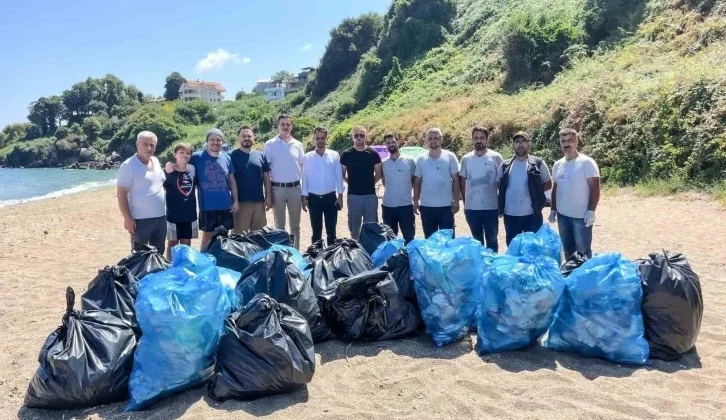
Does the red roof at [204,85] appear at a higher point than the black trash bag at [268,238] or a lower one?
higher

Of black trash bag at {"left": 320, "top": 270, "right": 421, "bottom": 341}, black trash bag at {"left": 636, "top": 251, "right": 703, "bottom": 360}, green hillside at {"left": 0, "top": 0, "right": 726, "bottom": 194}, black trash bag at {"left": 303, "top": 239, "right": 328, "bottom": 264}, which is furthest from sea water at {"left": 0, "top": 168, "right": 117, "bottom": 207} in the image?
black trash bag at {"left": 636, "top": 251, "right": 703, "bottom": 360}

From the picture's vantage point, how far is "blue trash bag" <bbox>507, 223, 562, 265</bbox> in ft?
12.8

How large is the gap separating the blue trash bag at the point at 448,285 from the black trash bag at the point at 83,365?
6.50 ft

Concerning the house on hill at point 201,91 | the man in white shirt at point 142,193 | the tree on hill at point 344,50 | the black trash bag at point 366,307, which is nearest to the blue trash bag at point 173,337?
the black trash bag at point 366,307

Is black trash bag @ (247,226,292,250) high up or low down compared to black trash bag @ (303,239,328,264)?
up

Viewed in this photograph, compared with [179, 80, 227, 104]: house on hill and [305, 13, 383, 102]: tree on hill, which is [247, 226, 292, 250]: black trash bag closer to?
[305, 13, 383, 102]: tree on hill

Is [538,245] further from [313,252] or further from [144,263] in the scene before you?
[144,263]

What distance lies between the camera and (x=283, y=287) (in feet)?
11.5

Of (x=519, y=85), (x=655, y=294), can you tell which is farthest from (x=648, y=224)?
(x=519, y=85)

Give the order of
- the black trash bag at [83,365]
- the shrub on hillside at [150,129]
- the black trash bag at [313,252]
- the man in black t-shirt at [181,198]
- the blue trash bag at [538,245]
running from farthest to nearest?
the shrub on hillside at [150,129] < the man in black t-shirt at [181,198] < the black trash bag at [313,252] < the blue trash bag at [538,245] < the black trash bag at [83,365]

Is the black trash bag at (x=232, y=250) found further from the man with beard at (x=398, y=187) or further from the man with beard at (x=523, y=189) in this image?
the man with beard at (x=523, y=189)

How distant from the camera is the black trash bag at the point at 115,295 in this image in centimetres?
327

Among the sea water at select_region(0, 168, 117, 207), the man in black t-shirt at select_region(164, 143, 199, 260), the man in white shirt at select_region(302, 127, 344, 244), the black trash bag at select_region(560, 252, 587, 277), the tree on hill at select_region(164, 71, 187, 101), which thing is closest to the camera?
the black trash bag at select_region(560, 252, 587, 277)

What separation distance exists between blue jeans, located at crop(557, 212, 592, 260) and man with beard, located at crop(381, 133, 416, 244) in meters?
1.57
